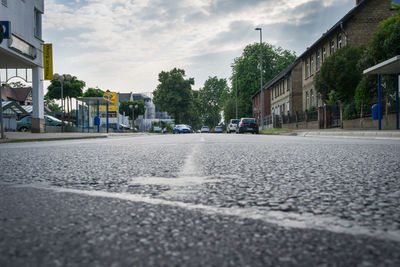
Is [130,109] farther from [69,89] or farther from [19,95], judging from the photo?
[69,89]

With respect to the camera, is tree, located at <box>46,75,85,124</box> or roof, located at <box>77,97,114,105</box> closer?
roof, located at <box>77,97,114,105</box>

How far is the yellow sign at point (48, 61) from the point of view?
901 inches

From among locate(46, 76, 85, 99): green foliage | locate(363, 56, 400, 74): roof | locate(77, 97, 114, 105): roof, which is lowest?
locate(363, 56, 400, 74): roof

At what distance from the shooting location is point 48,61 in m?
23.0

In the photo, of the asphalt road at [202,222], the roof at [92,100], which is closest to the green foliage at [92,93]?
the roof at [92,100]

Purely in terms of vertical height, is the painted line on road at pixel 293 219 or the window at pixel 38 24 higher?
the window at pixel 38 24

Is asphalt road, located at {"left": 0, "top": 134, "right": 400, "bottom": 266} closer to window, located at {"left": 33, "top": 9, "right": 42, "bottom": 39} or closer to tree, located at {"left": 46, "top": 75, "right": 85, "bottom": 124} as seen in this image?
window, located at {"left": 33, "top": 9, "right": 42, "bottom": 39}

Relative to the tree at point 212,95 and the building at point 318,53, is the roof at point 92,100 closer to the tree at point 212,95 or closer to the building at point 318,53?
the building at point 318,53

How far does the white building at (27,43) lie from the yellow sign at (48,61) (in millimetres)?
296

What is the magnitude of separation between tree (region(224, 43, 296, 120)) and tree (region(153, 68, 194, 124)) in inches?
492

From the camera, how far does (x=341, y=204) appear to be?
71.9 inches

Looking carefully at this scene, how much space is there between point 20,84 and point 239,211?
106961 mm

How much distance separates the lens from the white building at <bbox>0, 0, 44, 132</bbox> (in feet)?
61.5

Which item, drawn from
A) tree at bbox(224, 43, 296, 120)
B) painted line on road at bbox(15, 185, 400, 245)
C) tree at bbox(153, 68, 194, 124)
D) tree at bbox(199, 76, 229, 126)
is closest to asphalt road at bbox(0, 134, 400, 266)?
painted line on road at bbox(15, 185, 400, 245)
